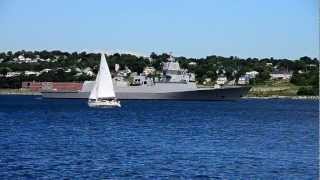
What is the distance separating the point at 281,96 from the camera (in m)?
159

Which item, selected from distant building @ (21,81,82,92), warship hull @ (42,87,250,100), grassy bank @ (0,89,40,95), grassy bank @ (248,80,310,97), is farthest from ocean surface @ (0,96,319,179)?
grassy bank @ (0,89,40,95)

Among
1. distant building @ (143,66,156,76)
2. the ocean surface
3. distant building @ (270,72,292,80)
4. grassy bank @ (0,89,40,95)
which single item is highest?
distant building @ (143,66,156,76)

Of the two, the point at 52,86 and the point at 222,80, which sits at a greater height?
the point at 222,80

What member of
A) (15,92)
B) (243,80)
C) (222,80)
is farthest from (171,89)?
(15,92)

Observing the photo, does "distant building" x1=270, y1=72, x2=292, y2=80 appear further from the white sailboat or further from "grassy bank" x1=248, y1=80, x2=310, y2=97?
the white sailboat

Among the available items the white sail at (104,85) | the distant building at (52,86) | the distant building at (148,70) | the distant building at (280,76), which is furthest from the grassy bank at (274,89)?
the white sail at (104,85)

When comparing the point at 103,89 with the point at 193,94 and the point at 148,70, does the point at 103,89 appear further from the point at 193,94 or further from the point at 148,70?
the point at 148,70

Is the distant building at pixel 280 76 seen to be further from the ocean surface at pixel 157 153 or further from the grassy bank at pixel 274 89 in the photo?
the ocean surface at pixel 157 153

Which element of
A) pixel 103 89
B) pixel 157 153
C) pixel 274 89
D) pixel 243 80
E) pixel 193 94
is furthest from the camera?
pixel 243 80

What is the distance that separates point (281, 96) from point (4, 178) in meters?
137

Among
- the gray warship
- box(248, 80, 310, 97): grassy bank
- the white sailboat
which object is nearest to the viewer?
the white sailboat

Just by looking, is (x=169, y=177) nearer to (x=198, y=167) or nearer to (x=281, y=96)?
(x=198, y=167)

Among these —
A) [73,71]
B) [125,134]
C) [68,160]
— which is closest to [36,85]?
[73,71]

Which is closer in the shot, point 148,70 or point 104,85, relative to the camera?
point 104,85
